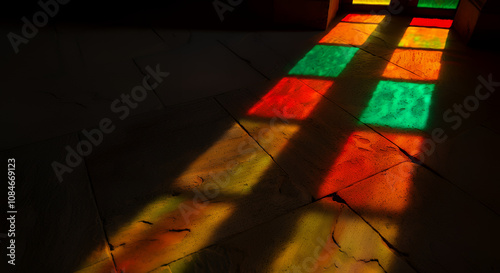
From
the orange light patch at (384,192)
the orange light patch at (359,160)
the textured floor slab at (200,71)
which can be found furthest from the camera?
the textured floor slab at (200,71)

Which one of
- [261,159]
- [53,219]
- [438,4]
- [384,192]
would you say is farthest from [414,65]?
[53,219]

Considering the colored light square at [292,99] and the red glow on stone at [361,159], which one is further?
the colored light square at [292,99]

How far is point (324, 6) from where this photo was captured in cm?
312

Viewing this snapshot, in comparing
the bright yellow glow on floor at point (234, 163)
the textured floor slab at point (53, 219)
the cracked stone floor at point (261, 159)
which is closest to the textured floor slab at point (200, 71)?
the cracked stone floor at point (261, 159)

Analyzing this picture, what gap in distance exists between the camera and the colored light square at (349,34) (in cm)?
298

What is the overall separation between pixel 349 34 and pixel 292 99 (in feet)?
4.35

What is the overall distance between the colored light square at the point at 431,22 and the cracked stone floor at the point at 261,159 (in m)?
0.38

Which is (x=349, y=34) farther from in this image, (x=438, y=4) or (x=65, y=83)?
(x=65, y=83)

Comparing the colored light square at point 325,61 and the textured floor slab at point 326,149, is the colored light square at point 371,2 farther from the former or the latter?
the textured floor slab at point 326,149

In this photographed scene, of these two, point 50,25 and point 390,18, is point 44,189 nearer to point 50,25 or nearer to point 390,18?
point 50,25

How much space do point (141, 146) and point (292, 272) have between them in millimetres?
1119

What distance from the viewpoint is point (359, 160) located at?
5.68 feet

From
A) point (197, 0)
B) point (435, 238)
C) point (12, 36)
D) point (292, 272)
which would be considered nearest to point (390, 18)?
point (197, 0)

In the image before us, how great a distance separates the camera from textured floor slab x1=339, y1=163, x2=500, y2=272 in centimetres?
127
